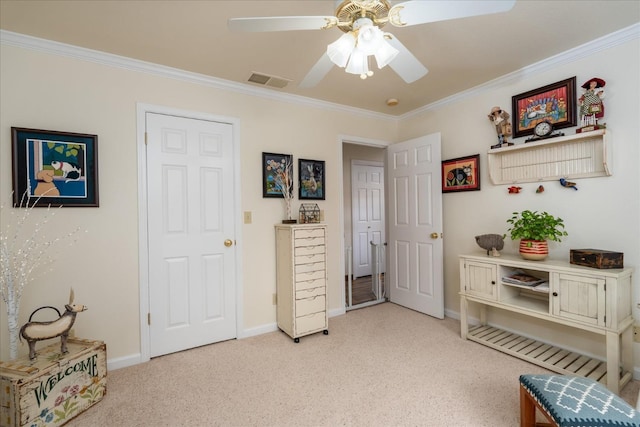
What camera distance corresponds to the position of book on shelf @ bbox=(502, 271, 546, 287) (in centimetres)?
229

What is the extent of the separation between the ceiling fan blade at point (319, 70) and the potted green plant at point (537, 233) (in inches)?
76.1

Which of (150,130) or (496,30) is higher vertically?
(496,30)

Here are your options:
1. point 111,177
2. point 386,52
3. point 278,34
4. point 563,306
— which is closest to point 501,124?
point 563,306

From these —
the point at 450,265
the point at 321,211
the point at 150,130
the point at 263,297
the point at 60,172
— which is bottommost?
the point at 263,297

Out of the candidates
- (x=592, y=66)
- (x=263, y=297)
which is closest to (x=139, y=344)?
(x=263, y=297)

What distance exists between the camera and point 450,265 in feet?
10.7

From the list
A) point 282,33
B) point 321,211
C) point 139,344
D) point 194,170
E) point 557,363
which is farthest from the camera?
point 321,211

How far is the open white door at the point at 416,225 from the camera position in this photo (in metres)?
3.19

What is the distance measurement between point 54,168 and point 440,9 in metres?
2.59

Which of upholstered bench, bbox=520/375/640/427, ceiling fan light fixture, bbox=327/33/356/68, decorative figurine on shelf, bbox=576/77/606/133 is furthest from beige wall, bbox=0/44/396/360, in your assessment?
decorative figurine on shelf, bbox=576/77/606/133

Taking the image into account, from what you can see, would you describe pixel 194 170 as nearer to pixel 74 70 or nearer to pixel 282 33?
pixel 74 70

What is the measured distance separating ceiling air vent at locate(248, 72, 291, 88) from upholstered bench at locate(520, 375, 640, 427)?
2822 millimetres

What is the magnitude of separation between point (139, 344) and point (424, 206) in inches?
119

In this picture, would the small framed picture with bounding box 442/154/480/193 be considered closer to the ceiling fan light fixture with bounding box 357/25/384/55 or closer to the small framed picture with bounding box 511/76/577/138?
the small framed picture with bounding box 511/76/577/138
